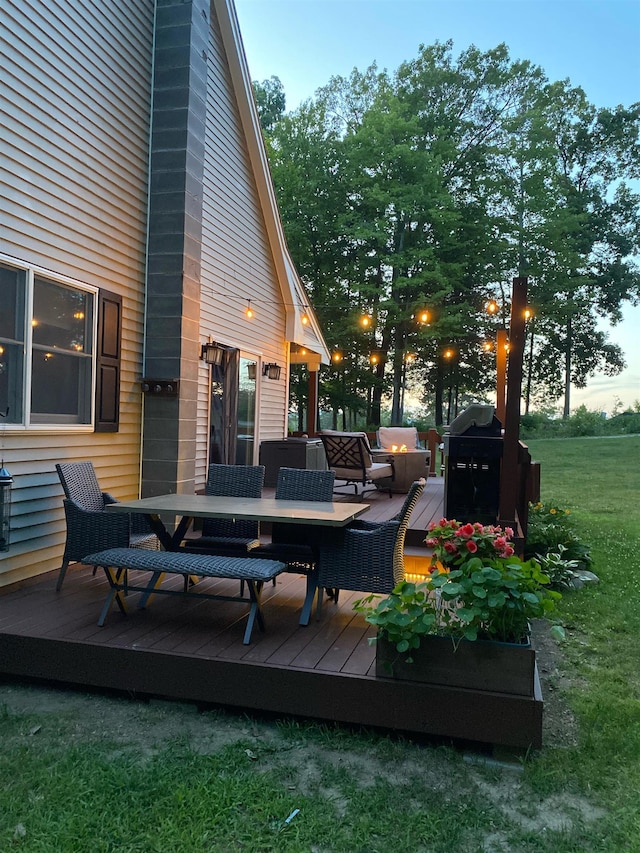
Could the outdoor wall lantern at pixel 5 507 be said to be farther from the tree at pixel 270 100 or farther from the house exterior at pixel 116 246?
the tree at pixel 270 100

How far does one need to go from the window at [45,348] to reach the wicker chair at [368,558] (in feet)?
8.19

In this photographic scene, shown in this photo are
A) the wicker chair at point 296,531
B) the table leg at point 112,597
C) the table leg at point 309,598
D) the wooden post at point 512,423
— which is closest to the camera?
the table leg at point 112,597

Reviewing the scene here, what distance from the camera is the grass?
2.13m

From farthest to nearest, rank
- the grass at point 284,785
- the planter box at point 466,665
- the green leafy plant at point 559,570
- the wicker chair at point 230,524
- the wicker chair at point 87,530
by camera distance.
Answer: the green leafy plant at point 559,570 → the wicker chair at point 230,524 → the wicker chair at point 87,530 → the planter box at point 466,665 → the grass at point 284,785

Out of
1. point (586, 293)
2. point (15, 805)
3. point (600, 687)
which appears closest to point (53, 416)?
point (15, 805)

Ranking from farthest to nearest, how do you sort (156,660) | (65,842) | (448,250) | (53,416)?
(448,250) < (53,416) < (156,660) < (65,842)

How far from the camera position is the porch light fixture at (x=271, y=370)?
9.58 meters

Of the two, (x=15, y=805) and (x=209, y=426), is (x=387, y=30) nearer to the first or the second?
(x=209, y=426)

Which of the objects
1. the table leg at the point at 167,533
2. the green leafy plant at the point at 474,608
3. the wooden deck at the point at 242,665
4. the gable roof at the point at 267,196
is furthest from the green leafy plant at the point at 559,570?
the gable roof at the point at 267,196

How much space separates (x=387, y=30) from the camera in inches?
889

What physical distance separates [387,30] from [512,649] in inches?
1001

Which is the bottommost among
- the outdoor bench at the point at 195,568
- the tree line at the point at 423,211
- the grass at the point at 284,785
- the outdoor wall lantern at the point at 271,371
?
the grass at the point at 284,785

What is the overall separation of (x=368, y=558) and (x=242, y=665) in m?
0.97

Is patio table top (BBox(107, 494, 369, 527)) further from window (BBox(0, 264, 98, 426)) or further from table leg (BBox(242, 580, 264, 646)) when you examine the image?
window (BBox(0, 264, 98, 426))
